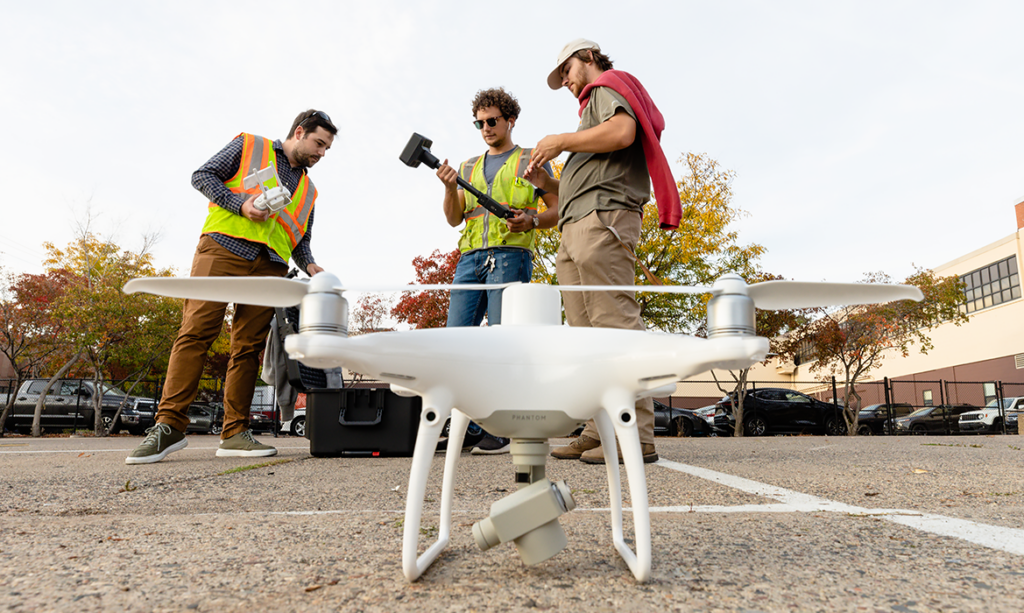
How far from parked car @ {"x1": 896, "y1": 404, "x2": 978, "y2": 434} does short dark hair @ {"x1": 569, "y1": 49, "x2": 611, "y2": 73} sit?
18.0 metres

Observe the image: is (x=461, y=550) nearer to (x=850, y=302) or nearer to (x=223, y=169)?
(x=850, y=302)

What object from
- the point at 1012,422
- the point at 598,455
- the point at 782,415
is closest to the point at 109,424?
the point at 598,455

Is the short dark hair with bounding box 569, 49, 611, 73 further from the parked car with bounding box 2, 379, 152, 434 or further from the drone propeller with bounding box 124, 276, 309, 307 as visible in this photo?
the parked car with bounding box 2, 379, 152, 434

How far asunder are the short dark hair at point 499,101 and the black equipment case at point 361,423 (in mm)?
1755

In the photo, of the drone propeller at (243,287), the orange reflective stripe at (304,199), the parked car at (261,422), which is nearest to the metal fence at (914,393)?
the parked car at (261,422)

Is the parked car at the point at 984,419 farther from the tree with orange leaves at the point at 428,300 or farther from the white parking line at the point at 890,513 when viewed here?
the white parking line at the point at 890,513

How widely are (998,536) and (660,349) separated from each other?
0.95 meters

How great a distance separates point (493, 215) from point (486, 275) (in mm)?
331

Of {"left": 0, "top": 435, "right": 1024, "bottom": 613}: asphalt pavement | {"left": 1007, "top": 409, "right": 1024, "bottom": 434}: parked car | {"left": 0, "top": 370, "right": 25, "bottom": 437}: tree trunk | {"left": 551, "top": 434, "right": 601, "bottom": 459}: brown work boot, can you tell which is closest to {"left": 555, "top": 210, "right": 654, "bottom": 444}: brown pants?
{"left": 551, "top": 434, "right": 601, "bottom": 459}: brown work boot

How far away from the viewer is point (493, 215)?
3.33m

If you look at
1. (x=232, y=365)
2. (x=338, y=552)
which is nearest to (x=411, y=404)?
(x=232, y=365)

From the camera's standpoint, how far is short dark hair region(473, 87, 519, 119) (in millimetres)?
3457

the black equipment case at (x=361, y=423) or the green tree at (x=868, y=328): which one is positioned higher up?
the green tree at (x=868, y=328)

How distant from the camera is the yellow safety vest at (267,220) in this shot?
3.21 meters
